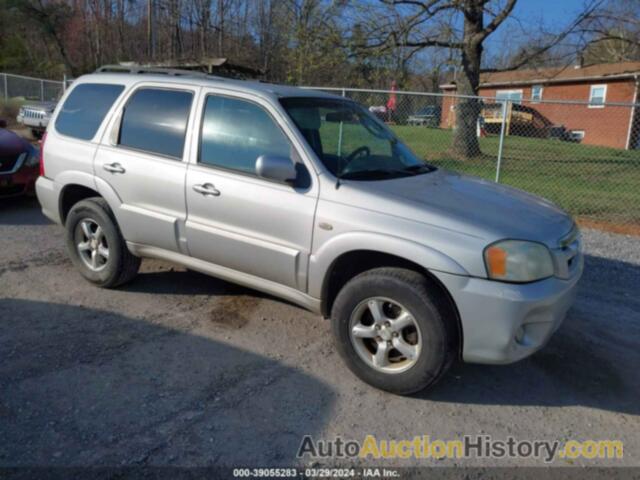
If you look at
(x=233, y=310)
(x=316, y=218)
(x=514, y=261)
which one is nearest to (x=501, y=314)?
(x=514, y=261)

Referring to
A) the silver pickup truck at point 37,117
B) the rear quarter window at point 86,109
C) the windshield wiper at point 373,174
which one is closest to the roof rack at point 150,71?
the rear quarter window at point 86,109

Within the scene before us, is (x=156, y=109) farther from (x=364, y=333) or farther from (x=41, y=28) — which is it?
(x=41, y=28)

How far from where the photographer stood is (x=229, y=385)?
11.2 feet

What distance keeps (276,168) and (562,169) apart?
1331cm

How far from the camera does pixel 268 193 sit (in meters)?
3.72

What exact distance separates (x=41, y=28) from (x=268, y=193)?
37.5 metres

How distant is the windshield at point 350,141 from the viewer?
12.6ft

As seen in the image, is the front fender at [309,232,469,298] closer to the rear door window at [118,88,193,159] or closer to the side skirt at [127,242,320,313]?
the side skirt at [127,242,320,313]

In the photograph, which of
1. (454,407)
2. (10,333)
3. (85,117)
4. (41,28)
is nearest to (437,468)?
(454,407)

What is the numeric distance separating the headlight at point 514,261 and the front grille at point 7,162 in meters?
6.98

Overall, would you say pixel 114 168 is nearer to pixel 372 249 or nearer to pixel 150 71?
pixel 150 71

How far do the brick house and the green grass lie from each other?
6.34 metres

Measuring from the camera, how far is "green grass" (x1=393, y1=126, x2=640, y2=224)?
9.79 meters

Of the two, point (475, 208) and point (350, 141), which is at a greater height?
point (350, 141)
